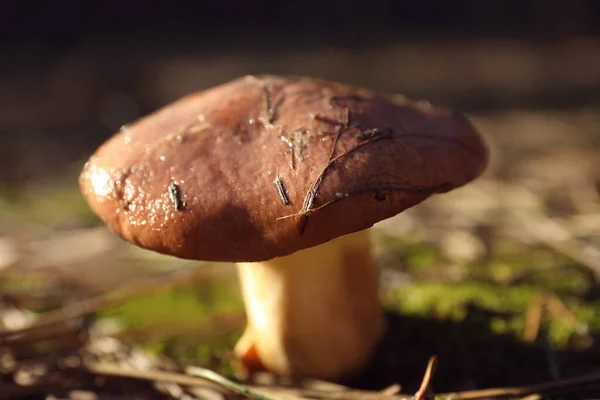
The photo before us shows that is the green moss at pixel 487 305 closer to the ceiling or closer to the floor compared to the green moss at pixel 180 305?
closer to the floor

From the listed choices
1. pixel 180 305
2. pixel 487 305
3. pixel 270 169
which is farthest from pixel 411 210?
pixel 270 169

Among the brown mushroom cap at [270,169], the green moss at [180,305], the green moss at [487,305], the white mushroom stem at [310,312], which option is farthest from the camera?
the green moss at [180,305]

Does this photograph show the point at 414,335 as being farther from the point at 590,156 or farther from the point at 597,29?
the point at 597,29

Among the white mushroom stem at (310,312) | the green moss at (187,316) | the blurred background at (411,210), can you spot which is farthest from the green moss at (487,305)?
the green moss at (187,316)

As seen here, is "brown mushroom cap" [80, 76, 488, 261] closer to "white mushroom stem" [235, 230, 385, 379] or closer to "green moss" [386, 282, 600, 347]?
"white mushroom stem" [235, 230, 385, 379]

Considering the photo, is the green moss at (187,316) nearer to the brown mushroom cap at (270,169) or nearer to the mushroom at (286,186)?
the mushroom at (286,186)

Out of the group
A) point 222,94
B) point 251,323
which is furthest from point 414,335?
point 222,94

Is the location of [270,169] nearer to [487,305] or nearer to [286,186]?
[286,186]
